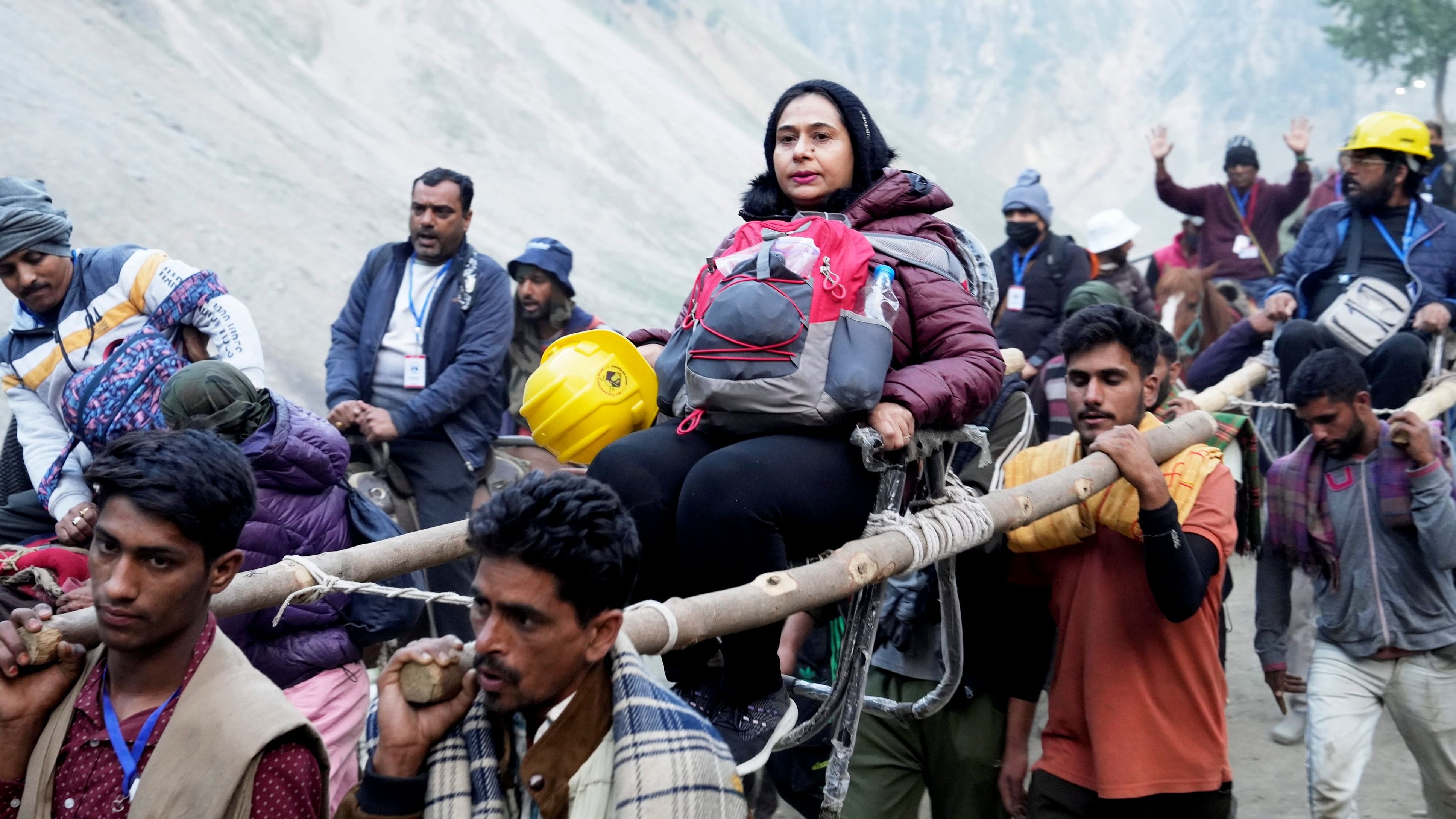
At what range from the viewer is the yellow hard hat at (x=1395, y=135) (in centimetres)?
573

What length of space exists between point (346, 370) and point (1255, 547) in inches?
138

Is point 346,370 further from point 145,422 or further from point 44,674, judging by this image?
point 44,674

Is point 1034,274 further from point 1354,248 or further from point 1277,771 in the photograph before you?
point 1277,771

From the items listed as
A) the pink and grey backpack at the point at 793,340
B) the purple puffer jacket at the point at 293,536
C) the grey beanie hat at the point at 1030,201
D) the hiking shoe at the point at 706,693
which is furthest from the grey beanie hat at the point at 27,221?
the grey beanie hat at the point at 1030,201

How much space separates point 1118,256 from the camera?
309 inches

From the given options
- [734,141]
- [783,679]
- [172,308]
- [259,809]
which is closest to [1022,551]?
[783,679]

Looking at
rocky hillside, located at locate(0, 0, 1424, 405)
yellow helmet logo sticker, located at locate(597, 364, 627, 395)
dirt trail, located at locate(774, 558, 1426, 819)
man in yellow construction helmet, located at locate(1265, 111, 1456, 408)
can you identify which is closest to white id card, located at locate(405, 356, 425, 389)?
dirt trail, located at locate(774, 558, 1426, 819)

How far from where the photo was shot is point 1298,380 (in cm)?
433

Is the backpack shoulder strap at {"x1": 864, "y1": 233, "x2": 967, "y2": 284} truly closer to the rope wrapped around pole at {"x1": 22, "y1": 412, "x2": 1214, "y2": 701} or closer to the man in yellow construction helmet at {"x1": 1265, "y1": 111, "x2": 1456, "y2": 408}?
the rope wrapped around pole at {"x1": 22, "y1": 412, "x2": 1214, "y2": 701}

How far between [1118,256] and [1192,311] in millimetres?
800

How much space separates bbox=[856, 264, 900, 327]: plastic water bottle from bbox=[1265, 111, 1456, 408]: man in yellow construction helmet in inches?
128

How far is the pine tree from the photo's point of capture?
25594mm

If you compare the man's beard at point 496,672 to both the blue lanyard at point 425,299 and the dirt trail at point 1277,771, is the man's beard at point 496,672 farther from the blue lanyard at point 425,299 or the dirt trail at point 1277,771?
the blue lanyard at point 425,299

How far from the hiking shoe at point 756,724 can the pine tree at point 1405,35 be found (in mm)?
26485
